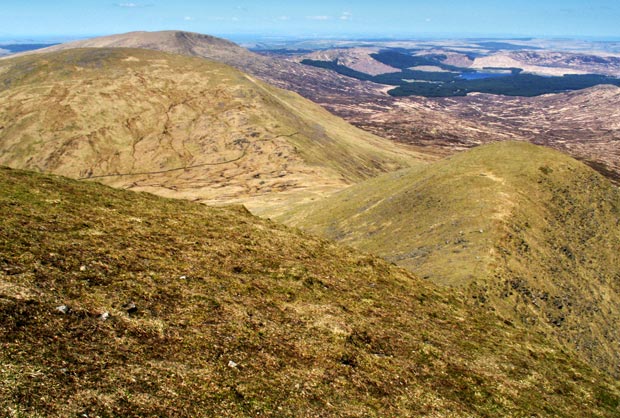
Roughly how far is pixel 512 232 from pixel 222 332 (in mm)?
49852

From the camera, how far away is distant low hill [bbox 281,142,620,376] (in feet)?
155

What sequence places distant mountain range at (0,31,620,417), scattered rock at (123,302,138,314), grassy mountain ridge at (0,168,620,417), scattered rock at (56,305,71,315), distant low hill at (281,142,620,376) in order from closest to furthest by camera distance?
grassy mountain ridge at (0,168,620,417)
distant mountain range at (0,31,620,417)
scattered rock at (56,305,71,315)
scattered rock at (123,302,138,314)
distant low hill at (281,142,620,376)

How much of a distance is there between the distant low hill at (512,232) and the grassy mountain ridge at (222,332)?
13.2 meters

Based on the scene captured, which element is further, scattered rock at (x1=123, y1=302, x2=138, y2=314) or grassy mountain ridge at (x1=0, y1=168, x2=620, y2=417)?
scattered rock at (x1=123, y1=302, x2=138, y2=314)

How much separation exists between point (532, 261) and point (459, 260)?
10465 millimetres

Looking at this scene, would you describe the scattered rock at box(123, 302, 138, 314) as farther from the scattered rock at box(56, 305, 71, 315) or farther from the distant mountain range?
the scattered rock at box(56, 305, 71, 315)

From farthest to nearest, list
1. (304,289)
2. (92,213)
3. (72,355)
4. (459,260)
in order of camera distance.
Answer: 1. (459,260)
2. (92,213)
3. (304,289)
4. (72,355)

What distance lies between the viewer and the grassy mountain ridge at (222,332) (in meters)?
17.0

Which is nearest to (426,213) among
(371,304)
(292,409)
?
(371,304)

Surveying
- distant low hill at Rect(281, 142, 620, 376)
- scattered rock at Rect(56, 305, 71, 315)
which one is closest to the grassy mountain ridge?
scattered rock at Rect(56, 305, 71, 315)

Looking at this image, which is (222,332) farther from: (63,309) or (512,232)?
(512,232)

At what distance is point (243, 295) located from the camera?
26625 mm

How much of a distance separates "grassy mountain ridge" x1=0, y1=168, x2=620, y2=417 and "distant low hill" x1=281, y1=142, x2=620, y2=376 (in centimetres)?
1320

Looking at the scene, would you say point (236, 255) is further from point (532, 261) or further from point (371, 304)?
point (532, 261)
